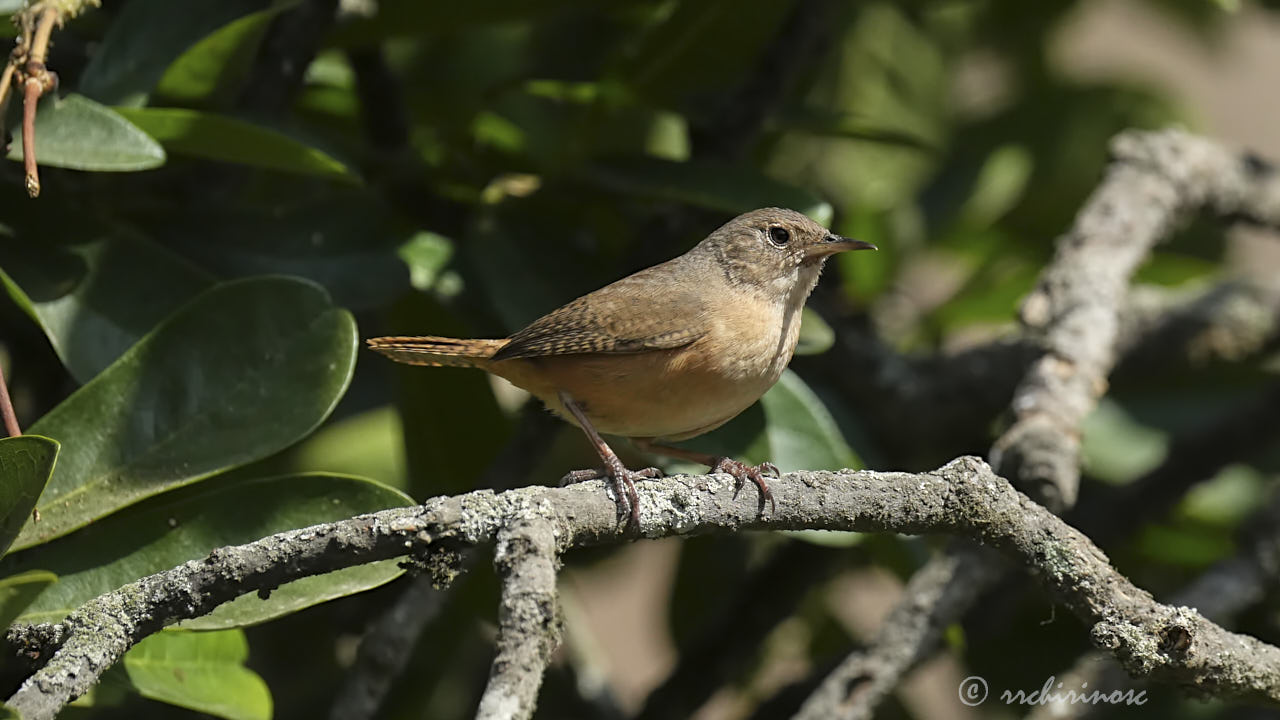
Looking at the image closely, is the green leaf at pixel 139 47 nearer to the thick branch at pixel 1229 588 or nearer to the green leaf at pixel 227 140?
A: the green leaf at pixel 227 140

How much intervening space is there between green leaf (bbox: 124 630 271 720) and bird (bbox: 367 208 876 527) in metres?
0.88

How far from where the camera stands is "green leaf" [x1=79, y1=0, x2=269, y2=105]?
2990mm

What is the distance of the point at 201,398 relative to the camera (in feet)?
8.91

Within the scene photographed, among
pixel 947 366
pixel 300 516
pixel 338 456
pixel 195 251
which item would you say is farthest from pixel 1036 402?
pixel 338 456

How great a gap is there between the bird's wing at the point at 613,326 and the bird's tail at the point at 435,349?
0.06m

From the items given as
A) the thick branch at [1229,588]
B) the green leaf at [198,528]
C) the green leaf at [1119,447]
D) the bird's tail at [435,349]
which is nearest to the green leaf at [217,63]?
the bird's tail at [435,349]

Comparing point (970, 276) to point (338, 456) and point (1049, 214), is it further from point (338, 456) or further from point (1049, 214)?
point (338, 456)

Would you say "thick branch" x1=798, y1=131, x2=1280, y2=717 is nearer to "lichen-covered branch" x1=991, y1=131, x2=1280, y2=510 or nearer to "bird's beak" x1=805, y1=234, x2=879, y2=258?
"lichen-covered branch" x1=991, y1=131, x2=1280, y2=510

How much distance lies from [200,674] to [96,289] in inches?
35.8

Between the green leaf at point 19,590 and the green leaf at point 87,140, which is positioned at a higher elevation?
the green leaf at point 87,140

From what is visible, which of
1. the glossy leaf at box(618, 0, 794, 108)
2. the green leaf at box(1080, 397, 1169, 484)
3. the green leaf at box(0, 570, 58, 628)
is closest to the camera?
the green leaf at box(0, 570, 58, 628)

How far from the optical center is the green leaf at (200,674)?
2.62 meters

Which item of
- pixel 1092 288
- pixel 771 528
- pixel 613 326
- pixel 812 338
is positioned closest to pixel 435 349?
pixel 613 326

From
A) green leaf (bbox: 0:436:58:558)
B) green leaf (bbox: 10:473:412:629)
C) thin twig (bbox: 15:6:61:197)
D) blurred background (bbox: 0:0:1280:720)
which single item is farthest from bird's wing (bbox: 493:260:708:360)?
green leaf (bbox: 0:436:58:558)
